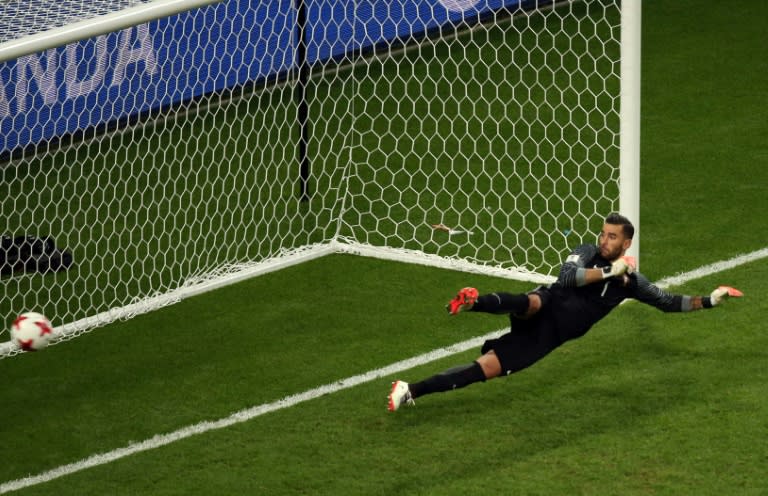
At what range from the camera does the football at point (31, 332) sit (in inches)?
288

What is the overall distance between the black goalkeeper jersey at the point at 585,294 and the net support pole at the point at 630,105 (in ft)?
3.27

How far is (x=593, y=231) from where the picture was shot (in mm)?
10180

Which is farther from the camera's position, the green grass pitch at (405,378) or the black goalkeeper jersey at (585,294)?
the black goalkeeper jersey at (585,294)

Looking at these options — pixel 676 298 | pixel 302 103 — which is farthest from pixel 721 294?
pixel 302 103

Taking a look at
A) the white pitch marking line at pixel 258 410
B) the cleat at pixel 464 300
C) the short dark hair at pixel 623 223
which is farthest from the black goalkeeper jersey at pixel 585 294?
the white pitch marking line at pixel 258 410

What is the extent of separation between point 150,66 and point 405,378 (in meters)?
4.33

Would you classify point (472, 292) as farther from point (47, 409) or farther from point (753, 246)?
point (753, 246)

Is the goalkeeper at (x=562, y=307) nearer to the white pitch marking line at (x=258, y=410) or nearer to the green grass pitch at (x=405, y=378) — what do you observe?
the green grass pitch at (x=405, y=378)

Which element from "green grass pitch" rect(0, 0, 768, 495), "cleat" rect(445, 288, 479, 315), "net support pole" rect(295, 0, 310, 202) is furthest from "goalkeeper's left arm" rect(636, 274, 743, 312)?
"net support pole" rect(295, 0, 310, 202)

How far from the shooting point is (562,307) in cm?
770

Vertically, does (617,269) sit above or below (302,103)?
below

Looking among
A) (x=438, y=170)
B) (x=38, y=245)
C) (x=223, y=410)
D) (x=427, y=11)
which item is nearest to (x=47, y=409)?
(x=223, y=410)

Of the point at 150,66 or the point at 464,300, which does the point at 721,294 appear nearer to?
the point at 464,300

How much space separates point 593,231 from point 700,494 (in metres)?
3.68
